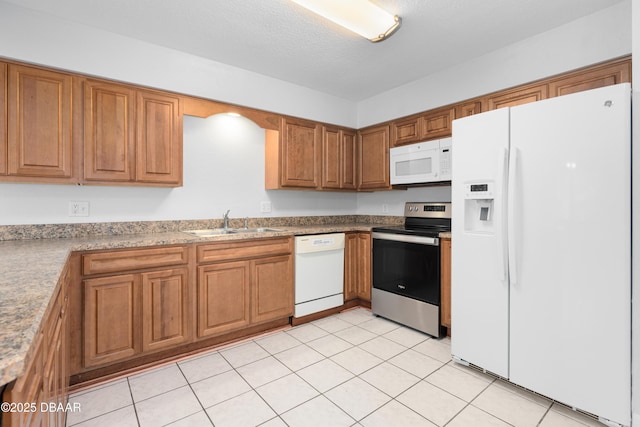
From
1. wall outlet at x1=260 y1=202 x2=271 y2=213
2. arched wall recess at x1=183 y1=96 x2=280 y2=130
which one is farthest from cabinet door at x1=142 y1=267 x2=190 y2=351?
arched wall recess at x1=183 y1=96 x2=280 y2=130

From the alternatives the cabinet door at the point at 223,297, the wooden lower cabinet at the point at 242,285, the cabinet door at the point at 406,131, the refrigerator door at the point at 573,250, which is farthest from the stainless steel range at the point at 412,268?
the cabinet door at the point at 223,297

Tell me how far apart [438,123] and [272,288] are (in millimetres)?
2327

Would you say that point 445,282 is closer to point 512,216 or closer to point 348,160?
point 512,216

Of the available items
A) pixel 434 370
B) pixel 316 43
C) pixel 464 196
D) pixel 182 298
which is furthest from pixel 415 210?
pixel 182 298

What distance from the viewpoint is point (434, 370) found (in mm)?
2252

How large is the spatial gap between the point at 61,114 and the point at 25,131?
0.79ft

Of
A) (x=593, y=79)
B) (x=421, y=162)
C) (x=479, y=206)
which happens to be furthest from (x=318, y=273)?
(x=593, y=79)

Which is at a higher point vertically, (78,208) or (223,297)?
(78,208)

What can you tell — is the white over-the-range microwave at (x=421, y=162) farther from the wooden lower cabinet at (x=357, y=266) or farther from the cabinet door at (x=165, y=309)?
the cabinet door at (x=165, y=309)

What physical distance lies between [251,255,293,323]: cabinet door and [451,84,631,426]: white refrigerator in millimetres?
1527

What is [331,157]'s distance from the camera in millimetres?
3828

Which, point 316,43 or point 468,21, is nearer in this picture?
point 468,21

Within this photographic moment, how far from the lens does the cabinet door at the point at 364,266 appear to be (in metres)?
3.49

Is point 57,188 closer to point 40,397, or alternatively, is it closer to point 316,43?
point 40,397
